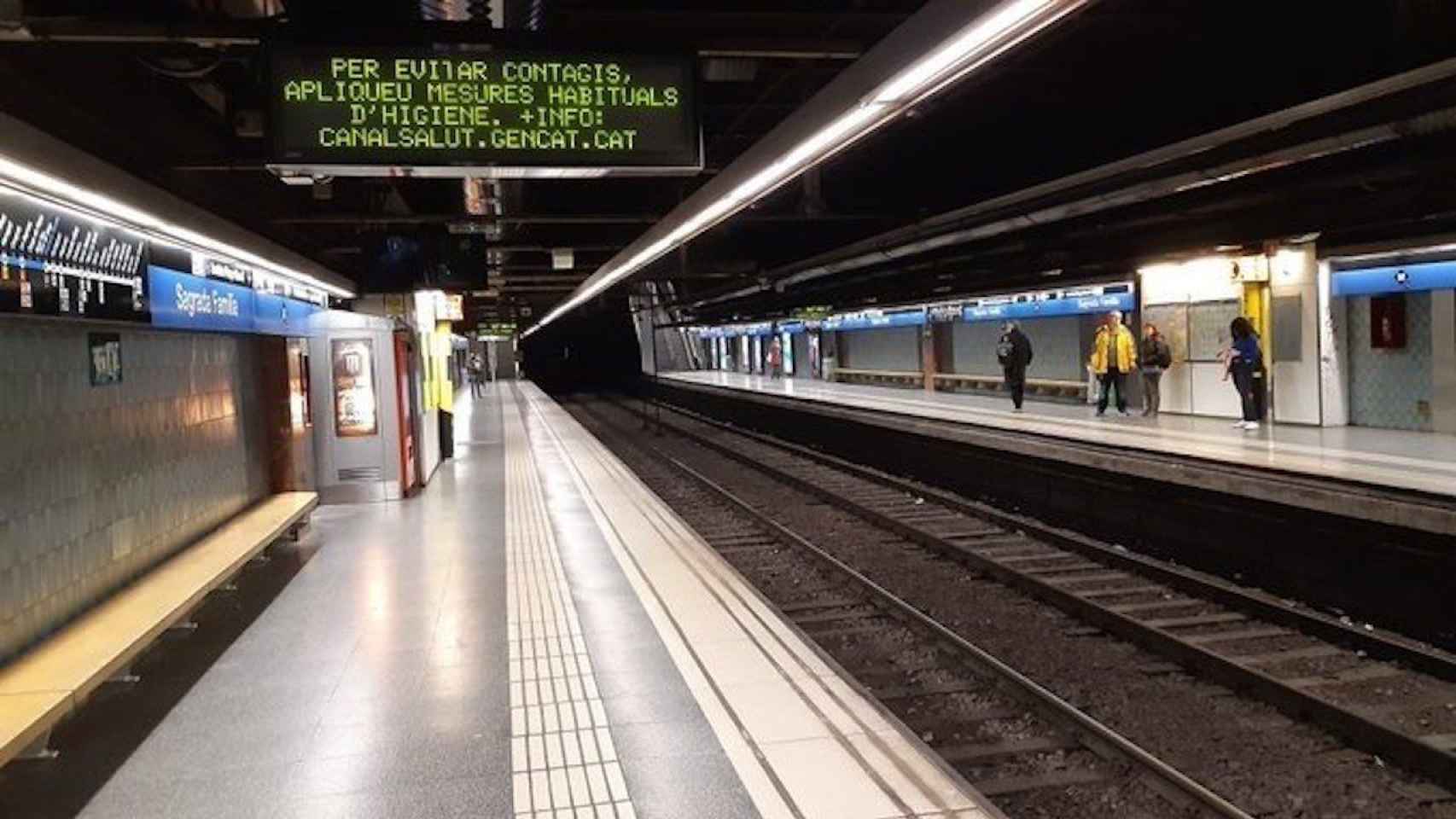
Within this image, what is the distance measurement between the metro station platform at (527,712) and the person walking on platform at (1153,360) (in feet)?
31.2

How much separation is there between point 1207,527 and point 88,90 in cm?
906

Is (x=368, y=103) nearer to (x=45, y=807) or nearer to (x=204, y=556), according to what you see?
(x=45, y=807)

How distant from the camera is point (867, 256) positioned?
50.8 ft

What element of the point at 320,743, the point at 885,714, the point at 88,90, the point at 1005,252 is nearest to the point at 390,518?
the point at 88,90

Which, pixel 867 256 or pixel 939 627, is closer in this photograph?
pixel 939 627

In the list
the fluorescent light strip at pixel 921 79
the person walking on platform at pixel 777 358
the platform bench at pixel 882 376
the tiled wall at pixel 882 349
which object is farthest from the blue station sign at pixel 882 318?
the fluorescent light strip at pixel 921 79

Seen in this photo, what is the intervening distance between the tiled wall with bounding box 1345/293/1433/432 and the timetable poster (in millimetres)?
13218

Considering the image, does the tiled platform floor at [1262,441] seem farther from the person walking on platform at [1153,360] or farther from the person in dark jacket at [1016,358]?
the person in dark jacket at [1016,358]

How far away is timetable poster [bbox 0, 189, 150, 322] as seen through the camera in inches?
177

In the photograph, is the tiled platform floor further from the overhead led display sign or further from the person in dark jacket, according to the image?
the overhead led display sign

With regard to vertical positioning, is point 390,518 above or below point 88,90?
below

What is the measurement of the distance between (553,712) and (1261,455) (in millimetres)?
8450

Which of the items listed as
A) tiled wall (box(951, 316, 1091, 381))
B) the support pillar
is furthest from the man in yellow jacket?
tiled wall (box(951, 316, 1091, 381))

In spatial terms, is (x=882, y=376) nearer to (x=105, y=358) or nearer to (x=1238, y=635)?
(x=1238, y=635)
